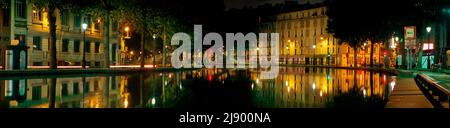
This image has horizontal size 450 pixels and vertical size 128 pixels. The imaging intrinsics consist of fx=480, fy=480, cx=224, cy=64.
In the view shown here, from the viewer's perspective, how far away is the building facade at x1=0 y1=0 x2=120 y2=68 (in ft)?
164

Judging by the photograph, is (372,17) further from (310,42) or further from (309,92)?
(310,42)

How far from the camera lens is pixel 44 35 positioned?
54188 millimetres

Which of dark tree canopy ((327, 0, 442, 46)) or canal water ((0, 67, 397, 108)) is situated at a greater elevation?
dark tree canopy ((327, 0, 442, 46))

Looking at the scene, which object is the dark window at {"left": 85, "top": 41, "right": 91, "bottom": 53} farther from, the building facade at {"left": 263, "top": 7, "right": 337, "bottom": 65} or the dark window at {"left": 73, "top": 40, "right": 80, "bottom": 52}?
the building facade at {"left": 263, "top": 7, "right": 337, "bottom": 65}

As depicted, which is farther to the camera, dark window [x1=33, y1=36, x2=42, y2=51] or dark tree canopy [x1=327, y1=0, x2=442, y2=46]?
dark tree canopy [x1=327, y1=0, x2=442, y2=46]

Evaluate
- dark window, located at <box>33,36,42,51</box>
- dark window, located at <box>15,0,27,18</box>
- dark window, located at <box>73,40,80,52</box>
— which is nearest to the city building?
dark window, located at <box>73,40,80,52</box>

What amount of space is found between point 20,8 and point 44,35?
4.70 metres

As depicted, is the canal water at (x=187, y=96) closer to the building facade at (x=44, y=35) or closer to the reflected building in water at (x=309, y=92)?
the reflected building in water at (x=309, y=92)

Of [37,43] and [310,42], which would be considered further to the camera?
[310,42]

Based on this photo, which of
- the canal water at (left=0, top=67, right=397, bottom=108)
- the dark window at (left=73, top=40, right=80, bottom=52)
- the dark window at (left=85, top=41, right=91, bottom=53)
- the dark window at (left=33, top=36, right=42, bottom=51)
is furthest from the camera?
the dark window at (left=85, top=41, right=91, bottom=53)

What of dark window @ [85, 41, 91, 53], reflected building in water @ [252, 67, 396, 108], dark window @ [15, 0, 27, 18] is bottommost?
reflected building in water @ [252, 67, 396, 108]

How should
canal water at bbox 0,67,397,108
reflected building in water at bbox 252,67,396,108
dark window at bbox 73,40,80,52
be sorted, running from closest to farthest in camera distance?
canal water at bbox 0,67,397,108, reflected building in water at bbox 252,67,396,108, dark window at bbox 73,40,80,52

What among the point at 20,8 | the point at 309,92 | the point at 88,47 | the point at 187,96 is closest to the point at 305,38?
the point at 88,47
